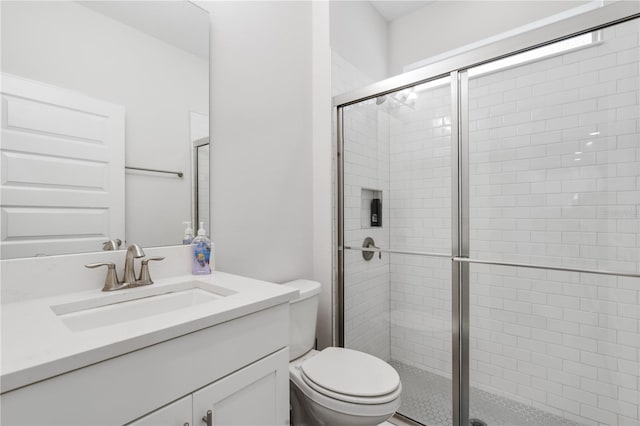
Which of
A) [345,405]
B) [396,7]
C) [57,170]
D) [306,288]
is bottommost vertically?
[345,405]

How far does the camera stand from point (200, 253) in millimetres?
1303

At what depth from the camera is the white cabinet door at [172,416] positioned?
69 cm

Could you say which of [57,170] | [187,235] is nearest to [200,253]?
[187,235]

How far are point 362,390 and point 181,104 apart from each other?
4.54ft

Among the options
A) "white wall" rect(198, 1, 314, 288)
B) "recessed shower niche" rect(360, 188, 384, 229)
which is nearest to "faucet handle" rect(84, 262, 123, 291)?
"white wall" rect(198, 1, 314, 288)

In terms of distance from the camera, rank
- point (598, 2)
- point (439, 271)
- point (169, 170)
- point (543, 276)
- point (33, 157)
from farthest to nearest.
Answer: point (598, 2), point (439, 271), point (543, 276), point (169, 170), point (33, 157)

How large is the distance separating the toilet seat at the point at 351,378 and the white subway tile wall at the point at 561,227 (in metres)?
0.54

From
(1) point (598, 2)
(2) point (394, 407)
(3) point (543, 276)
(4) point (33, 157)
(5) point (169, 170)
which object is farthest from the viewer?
(1) point (598, 2)

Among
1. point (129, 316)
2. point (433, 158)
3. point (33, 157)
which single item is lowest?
point (129, 316)

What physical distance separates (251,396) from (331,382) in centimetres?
44

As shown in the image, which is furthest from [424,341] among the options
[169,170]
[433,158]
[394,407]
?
[169,170]

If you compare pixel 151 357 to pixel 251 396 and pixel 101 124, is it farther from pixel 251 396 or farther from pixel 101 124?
pixel 101 124

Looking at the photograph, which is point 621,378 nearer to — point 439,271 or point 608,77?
point 439,271

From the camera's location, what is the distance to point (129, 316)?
992mm
